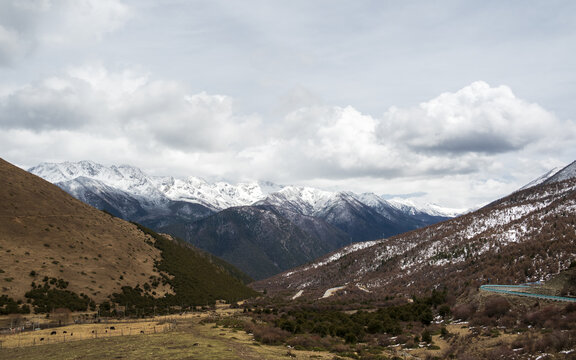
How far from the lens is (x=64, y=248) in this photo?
284ft

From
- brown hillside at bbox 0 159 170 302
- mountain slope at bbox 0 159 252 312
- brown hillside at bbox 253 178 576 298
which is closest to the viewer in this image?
mountain slope at bbox 0 159 252 312

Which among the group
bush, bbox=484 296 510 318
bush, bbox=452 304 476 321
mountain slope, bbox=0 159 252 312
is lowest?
bush, bbox=452 304 476 321

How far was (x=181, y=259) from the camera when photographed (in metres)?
131

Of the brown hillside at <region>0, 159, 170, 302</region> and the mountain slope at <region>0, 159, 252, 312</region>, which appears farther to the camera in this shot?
the brown hillside at <region>0, 159, 170, 302</region>

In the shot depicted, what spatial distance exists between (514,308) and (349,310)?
2248 inches

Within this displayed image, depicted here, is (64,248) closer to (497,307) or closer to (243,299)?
(243,299)

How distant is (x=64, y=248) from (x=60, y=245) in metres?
1.25

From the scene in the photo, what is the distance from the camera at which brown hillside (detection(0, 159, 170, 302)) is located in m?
74.2

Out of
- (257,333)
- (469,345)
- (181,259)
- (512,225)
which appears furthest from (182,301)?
(512,225)

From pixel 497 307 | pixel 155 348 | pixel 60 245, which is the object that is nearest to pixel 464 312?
pixel 497 307

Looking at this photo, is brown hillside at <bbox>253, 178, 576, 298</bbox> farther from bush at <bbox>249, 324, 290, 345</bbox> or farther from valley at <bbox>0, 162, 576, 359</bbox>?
bush at <bbox>249, 324, 290, 345</bbox>

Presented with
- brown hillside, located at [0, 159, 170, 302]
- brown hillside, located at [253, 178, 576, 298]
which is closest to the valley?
brown hillside, located at [0, 159, 170, 302]

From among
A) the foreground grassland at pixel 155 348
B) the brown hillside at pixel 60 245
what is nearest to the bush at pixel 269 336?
the foreground grassland at pixel 155 348

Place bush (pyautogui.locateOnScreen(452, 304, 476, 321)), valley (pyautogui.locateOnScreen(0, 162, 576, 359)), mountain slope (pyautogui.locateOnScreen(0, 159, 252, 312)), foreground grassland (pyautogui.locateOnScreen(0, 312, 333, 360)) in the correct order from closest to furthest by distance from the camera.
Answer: foreground grassland (pyautogui.locateOnScreen(0, 312, 333, 360)) < valley (pyautogui.locateOnScreen(0, 162, 576, 359)) < bush (pyautogui.locateOnScreen(452, 304, 476, 321)) < mountain slope (pyautogui.locateOnScreen(0, 159, 252, 312))
